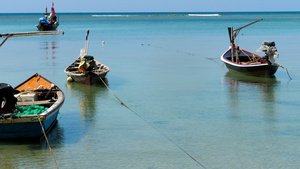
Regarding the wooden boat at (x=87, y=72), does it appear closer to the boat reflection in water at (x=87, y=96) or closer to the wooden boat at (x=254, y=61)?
the boat reflection in water at (x=87, y=96)

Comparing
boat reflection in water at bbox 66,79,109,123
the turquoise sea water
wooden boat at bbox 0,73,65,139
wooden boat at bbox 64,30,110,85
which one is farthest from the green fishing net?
wooden boat at bbox 64,30,110,85

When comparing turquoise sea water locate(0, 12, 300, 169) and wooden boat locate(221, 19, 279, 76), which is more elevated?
wooden boat locate(221, 19, 279, 76)

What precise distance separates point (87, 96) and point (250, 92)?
6868 millimetres

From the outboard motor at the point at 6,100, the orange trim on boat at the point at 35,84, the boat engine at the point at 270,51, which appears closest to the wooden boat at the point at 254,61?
the boat engine at the point at 270,51

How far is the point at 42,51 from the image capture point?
36781 mm

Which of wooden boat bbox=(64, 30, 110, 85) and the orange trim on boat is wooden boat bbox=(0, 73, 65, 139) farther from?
wooden boat bbox=(64, 30, 110, 85)

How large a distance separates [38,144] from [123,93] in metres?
7.30

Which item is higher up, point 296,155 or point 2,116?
point 2,116

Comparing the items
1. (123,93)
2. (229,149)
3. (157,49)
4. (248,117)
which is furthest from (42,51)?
(229,149)

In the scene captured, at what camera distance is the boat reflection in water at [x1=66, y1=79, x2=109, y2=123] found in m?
14.5

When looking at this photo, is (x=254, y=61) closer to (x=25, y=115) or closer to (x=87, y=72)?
(x=87, y=72)

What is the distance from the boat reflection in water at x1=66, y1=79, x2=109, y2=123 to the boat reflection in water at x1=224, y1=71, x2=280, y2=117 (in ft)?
16.5

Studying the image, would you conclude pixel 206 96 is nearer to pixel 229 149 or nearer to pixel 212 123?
pixel 212 123

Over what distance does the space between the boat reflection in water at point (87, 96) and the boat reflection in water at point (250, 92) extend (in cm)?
503
